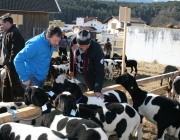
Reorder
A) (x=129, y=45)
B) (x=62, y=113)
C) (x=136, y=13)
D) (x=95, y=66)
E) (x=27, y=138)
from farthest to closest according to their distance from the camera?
(x=136, y=13), (x=129, y=45), (x=95, y=66), (x=62, y=113), (x=27, y=138)

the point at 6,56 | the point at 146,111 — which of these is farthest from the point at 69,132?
the point at 6,56

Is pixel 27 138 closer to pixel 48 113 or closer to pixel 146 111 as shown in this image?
pixel 48 113

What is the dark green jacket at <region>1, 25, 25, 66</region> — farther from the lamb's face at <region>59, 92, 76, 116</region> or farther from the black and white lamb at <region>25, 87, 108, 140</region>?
the lamb's face at <region>59, 92, 76, 116</region>

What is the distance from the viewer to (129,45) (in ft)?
65.1

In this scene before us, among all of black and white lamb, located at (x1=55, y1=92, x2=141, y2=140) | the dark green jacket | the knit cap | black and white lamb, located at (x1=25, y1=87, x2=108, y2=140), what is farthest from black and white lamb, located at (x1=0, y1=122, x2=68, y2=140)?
the dark green jacket

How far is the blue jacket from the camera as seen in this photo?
4.27 m

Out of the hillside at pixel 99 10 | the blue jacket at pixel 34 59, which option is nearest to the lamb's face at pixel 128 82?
the blue jacket at pixel 34 59

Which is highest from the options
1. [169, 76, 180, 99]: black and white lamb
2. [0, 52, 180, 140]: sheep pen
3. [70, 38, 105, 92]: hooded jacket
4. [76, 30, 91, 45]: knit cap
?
[76, 30, 91, 45]: knit cap

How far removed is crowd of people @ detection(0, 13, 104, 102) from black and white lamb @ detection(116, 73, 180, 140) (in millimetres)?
849

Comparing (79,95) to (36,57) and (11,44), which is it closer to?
(36,57)

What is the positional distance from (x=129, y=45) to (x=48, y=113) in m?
16.4

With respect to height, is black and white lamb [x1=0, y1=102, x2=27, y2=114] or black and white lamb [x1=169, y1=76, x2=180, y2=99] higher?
black and white lamb [x1=0, y1=102, x2=27, y2=114]

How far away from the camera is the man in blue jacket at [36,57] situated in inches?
168

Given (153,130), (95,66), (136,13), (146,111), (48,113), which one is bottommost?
(153,130)
